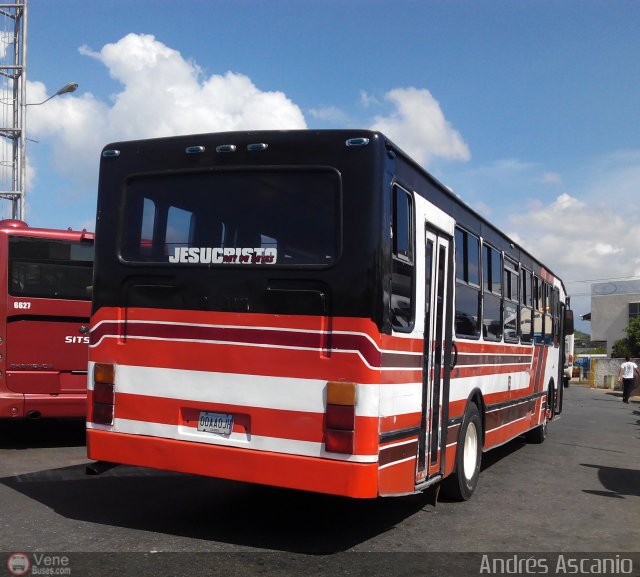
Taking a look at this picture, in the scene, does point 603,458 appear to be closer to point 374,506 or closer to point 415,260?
point 374,506

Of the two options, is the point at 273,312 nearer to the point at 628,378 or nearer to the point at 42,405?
the point at 42,405

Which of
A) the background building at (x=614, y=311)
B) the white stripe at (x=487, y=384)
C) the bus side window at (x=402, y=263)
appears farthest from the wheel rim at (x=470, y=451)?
the background building at (x=614, y=311)

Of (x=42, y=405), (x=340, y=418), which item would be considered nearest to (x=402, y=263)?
(x=340, y=418)

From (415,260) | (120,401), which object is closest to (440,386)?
(415,260)

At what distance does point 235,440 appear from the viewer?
580 centimetres

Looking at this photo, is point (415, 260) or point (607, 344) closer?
point (415, 260)

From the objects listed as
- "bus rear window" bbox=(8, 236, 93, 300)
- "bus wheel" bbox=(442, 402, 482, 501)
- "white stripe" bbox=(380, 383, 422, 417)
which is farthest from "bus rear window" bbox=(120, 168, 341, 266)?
"bus rear window" bbox=(8, 236, 93, 300)

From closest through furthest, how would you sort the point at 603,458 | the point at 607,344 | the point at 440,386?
the point at 440,386, the point at 603,458, the point at 607,344

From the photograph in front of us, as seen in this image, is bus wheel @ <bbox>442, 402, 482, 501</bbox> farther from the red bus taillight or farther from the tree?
the tree

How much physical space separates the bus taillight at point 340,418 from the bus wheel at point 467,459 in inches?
96.7

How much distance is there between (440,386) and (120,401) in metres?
2.86

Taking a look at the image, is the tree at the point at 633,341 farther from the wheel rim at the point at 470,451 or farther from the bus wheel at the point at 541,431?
the wheel rim at the point at 470,451

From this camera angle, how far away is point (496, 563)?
5637 mm

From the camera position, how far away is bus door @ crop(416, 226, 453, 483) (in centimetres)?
654
